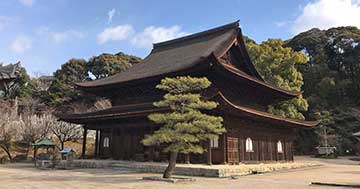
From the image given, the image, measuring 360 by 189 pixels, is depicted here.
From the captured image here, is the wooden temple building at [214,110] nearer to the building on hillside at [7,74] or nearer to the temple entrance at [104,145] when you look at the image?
the temple entrance at [104,145]

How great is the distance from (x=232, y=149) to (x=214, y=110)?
317 cm

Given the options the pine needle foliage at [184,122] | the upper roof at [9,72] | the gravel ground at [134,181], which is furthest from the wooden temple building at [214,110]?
the upper roof at [9,72]

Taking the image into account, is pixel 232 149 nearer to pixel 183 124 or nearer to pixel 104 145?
pixel 183 124

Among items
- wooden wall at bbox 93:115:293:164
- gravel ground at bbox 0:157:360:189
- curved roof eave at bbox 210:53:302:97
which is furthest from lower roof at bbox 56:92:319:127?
gravel ground at bbox 0:157:360:189

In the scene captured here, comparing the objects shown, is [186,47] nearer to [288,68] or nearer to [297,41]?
[288,68]

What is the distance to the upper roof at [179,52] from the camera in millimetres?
25188

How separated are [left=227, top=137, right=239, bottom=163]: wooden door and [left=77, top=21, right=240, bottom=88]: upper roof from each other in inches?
219

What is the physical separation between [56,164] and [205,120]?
1328 centimetres

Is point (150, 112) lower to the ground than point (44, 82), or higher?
lower

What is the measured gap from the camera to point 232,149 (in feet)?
69.4

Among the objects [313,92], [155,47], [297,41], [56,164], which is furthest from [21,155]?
[297,41]

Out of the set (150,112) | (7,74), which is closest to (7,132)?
Result: (7,74)

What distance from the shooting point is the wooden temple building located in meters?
21.0

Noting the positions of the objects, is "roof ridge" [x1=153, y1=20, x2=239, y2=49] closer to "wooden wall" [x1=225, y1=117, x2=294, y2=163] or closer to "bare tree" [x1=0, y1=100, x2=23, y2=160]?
"wooden wall" [x1=225, y1=117, x2=294, y2=163]
